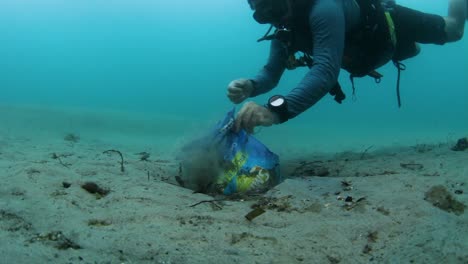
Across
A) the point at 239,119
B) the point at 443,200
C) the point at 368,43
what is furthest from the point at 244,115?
the point at 368,43

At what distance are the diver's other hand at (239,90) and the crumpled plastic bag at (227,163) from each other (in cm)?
61

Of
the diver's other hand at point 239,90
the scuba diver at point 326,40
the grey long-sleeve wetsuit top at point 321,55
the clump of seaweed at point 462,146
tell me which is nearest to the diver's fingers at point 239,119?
the scuba diver at point 326,40

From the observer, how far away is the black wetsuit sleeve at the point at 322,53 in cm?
310

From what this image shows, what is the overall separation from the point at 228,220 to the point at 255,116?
958 millimetres

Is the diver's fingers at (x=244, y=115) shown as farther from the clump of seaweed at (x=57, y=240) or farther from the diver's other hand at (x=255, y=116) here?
the clump of seaweed at (x=57, y=240)

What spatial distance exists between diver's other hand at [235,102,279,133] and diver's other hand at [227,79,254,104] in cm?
89

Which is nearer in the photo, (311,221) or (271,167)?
(311,221)

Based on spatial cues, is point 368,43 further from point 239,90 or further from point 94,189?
point 94,189

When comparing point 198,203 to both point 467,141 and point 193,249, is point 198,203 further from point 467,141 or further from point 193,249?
point 467,141

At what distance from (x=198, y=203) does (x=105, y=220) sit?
627mm

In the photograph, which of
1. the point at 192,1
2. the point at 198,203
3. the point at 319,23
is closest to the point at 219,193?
the point at 198,203

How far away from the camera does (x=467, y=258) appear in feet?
5.41

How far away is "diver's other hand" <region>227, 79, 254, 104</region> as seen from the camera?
3.79m

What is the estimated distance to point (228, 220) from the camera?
2.17m
